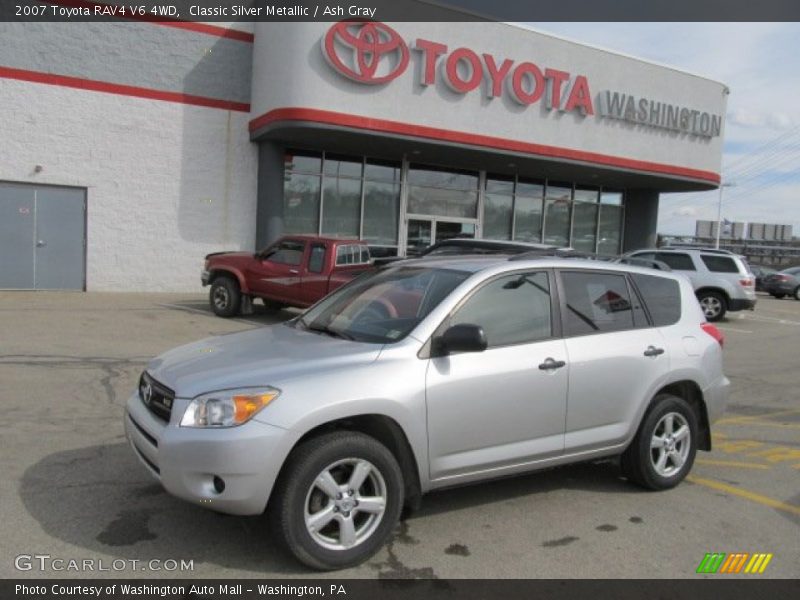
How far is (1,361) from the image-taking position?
26.8 ft

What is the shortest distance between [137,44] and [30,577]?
15.6 meters

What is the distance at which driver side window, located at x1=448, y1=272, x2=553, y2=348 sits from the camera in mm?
Result: 4289

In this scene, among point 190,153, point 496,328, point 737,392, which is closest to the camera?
point 496,328

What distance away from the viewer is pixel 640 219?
82.1 ft

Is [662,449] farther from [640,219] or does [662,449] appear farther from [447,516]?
[640,219]

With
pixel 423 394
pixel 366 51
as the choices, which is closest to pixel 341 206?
pixel 366 51

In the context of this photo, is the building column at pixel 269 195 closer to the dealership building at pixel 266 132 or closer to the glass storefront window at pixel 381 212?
the dealership building at pixel 266 132

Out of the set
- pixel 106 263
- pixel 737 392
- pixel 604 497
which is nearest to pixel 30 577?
pixel 604 497

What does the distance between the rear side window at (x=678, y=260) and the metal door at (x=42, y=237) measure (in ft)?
47.2

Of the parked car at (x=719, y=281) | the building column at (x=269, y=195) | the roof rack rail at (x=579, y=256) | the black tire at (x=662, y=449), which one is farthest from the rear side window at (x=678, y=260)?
the black tire at (x=662, y=449)

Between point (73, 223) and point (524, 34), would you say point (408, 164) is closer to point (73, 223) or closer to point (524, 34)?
point (524, 34)

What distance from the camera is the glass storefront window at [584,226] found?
24328 millimetres

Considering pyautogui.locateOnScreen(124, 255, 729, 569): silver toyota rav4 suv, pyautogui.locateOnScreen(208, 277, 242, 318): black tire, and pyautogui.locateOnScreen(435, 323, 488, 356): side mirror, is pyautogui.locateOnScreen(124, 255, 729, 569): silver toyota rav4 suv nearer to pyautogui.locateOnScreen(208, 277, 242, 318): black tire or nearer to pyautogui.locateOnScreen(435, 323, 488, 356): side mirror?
pyautogui.locateOnScreen(435, 323, 488, 356): side mirror
